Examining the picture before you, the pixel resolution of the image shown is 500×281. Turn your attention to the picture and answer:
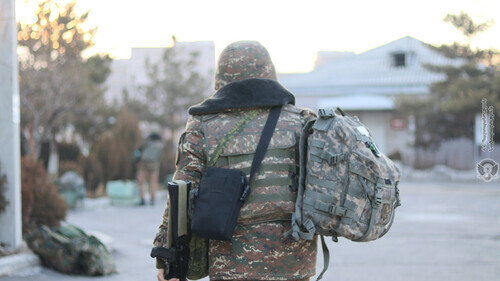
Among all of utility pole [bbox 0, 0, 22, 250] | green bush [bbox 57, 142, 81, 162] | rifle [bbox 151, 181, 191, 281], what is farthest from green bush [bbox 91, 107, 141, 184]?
rifle [bbox 151, 181, 191, 281]

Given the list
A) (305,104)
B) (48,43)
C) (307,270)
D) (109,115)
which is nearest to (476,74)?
(305,104)

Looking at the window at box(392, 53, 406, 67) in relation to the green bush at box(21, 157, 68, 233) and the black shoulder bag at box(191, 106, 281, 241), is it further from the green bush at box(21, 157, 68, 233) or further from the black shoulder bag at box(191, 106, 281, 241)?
the black shoulder bag at box(191, 106, 281, 241)

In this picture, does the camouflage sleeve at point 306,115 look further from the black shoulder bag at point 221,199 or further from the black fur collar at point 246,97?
the black shoulder bag at point 221,199

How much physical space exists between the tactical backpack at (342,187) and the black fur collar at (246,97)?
280 millimetres

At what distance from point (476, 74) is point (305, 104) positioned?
1403 centimetres

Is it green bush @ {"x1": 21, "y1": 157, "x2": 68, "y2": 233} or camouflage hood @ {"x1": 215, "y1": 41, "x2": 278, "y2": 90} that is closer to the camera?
camouflage hood @ {"x1": 215, "y1": 41, "x2": 278, "y2": 90}

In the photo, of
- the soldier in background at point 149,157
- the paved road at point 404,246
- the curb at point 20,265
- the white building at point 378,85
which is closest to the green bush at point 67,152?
the paved road at point 404,246

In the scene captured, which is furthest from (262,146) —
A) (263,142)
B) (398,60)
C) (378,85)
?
(398,60)

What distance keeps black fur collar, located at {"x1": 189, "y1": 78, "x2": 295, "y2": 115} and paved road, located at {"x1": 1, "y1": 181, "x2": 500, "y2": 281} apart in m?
4.41

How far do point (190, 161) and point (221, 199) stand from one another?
306 mm

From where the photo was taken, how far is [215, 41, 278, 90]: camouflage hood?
3271 mm

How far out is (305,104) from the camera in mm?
42938

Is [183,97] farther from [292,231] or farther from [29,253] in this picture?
[292,231]

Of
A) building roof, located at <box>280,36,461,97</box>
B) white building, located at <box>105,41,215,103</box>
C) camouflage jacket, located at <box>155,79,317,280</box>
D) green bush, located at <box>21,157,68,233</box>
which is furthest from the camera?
white building, located at <box>105,41,215,103</box>
